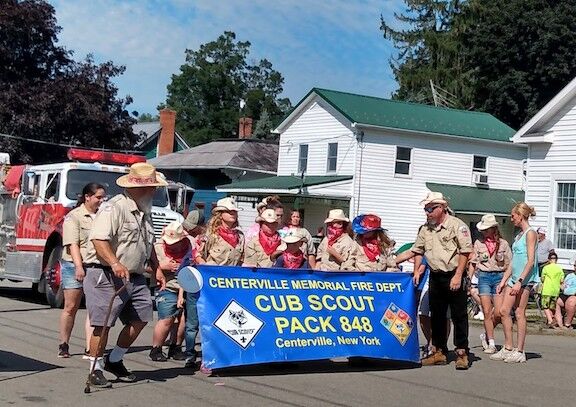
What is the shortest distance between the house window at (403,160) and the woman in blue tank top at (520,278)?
975 inches

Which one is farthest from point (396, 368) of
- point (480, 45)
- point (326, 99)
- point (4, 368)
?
point (480, 45)

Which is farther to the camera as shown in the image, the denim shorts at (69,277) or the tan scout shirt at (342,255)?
the tan scout shirt at (342,255)

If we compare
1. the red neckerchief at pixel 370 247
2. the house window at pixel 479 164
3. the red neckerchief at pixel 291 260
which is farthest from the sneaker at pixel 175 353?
the house window at pixel 479 164

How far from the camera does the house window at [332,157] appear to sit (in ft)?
120

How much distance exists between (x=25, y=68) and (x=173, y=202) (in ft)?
85.5

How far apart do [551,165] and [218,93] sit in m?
66.5

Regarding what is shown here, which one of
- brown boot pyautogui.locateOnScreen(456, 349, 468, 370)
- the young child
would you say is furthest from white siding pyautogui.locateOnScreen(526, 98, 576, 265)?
brown boot pyautogui.locateOnScreen(456, 349, 468, 370)

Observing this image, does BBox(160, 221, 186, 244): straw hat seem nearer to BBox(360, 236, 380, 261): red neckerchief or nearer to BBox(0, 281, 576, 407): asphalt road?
BBox(0, 281, 576, 407): asphalt road

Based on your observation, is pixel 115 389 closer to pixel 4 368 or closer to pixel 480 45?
pixel 4 368

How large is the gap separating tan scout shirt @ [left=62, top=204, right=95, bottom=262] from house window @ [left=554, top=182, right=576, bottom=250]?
50.5 ft

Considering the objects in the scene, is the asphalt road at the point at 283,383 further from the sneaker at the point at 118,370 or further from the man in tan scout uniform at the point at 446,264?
the man in tan scout uniform at the point at 446,264

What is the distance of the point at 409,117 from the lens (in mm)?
37406

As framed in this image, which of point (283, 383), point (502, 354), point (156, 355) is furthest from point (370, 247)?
point (156, 355)

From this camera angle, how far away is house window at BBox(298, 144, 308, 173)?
38469 mm
